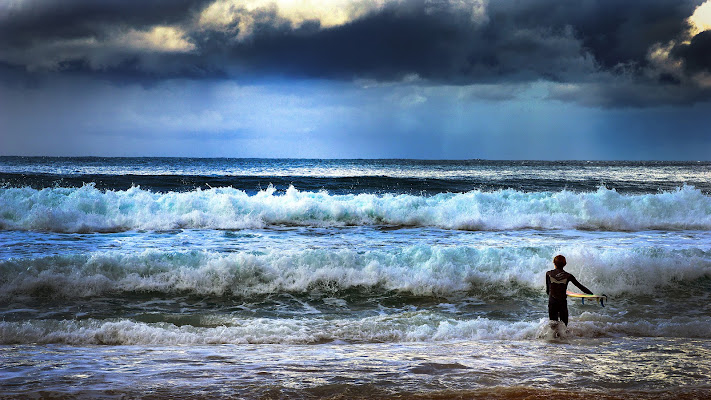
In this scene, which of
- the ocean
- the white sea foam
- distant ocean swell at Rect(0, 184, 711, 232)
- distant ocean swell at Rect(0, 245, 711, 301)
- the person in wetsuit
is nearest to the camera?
the ocean

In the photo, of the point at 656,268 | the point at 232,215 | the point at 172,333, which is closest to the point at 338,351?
the point at 172,333

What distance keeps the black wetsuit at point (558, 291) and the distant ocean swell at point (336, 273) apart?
9.35 ft

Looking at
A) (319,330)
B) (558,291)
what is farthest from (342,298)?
(558,291)

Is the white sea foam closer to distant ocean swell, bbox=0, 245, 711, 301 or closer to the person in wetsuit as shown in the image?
the person in wetsuit

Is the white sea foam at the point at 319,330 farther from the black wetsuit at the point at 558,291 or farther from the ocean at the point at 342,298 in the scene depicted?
the black wetsuit at the point at 558,291

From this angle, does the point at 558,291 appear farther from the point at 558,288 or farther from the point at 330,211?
the point at 330,211

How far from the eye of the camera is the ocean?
6.12 m

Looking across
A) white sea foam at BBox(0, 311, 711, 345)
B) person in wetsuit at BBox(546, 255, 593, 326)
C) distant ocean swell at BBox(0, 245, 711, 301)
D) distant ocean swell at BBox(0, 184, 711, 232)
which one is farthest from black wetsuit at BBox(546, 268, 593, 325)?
distant ocean swell at BBox(0, 184, 711, 232)

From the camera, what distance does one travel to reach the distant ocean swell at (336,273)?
1123 cm

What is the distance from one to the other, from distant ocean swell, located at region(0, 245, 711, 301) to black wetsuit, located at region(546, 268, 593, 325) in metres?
2.85

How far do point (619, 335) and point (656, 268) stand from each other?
4.87 metres

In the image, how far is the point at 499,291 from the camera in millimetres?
11766

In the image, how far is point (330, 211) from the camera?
2091cm

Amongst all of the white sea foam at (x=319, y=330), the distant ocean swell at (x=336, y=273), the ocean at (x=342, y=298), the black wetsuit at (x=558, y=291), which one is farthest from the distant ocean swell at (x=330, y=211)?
the black wetsuit at (x=558, y=291)
